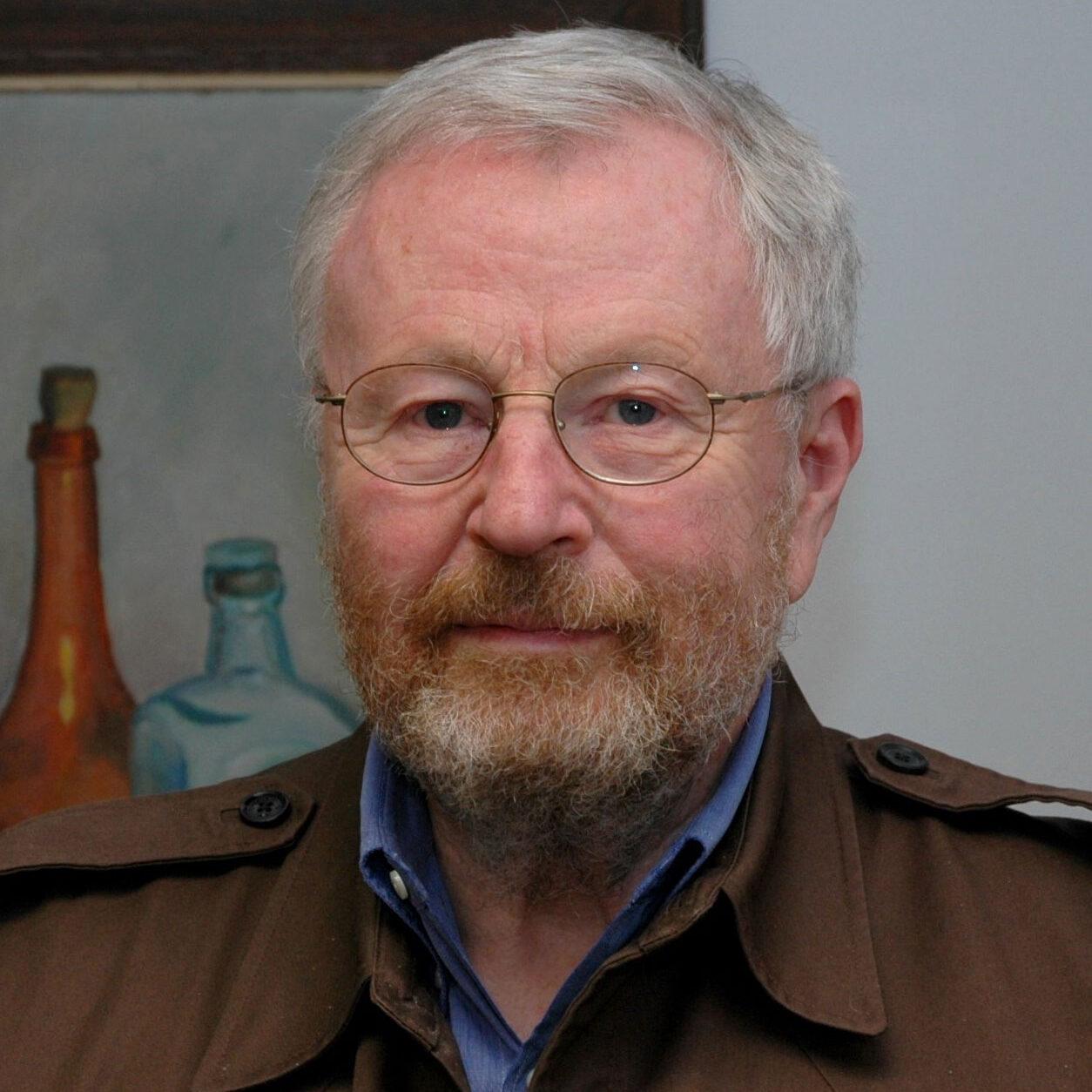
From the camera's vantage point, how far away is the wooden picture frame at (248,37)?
6.70 ft

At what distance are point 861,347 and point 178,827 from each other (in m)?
1.10

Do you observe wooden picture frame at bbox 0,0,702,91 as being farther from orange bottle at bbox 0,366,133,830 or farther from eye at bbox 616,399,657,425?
eye at bbox 616,399,657,425

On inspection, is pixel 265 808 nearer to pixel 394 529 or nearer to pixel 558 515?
pixel 394 529

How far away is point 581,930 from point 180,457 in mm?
872

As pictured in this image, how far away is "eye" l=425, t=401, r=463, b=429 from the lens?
1548 millimetres

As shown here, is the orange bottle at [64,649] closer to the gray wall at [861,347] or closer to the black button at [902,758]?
the gray wall at [861,347]

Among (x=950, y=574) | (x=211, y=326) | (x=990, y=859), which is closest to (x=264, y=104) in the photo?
(x=211, y=326)

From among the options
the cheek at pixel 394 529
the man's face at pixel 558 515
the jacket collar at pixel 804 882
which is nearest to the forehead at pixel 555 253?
the man's face at pixel 558 515

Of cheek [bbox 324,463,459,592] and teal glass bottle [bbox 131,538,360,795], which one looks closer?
cheek [bbox 324,463,459,592]

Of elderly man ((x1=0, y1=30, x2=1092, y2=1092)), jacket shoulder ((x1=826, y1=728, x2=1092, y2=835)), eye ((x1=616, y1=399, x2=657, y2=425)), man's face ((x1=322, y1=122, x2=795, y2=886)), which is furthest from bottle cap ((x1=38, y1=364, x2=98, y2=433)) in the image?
jacket shoulder ((x1=826, y1=728, x2=1092, y2=835))

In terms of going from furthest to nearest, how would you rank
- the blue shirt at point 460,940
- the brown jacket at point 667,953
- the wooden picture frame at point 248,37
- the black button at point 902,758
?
the wooden picture frame at point 248,37 < the black button at point 902,758 < the blue shirt at point 460,940 < the brown jacket at point 667,953

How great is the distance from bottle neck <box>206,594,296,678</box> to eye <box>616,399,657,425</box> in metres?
0.75

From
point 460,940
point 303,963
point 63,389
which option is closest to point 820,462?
point 460,940

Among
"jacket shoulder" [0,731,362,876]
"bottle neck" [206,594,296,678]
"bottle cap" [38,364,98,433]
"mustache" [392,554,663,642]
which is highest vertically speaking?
"bottle cap" [38,364,98,433]
